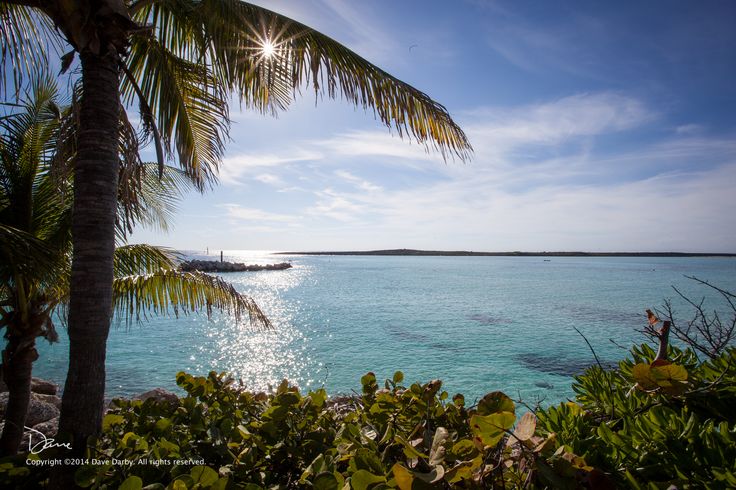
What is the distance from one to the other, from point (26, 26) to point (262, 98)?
8.78 feet

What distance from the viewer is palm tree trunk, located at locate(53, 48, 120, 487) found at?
2664 mm

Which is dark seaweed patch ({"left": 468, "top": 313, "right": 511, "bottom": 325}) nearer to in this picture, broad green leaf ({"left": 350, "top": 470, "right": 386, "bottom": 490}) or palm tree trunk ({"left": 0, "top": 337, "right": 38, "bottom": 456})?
palm tree trunk ({"left": 0, "top": 337, "right": 38, "bottom": 456})

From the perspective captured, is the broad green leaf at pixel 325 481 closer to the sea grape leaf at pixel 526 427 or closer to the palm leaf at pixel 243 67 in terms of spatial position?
the sea grape leaf at pixel 526 427

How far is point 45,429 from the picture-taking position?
6332 millimetres

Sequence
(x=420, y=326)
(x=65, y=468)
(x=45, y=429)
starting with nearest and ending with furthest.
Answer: (x=65, y=468)
(x=45, y=429)
(x=420, y=326)

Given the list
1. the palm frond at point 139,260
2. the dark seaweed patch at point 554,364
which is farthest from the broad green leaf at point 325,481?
the dark seaweed patch at point 554,364

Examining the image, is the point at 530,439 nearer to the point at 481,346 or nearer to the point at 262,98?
the point at 262,98

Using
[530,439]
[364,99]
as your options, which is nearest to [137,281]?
[364,99]

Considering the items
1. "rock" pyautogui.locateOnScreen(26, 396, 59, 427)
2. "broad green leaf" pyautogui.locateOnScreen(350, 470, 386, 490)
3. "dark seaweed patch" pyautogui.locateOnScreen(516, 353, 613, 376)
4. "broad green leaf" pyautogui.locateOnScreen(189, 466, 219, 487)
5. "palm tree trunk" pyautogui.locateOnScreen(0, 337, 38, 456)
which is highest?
"broad green leaf" pyautogui.locateOnScreen(350, 470, 386, 490)

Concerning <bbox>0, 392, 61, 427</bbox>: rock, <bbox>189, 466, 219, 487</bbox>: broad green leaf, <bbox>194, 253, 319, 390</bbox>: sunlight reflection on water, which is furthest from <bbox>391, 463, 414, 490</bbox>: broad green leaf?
<bbox>194, 253, 319, 390</bbox>: sunlight reflection on water

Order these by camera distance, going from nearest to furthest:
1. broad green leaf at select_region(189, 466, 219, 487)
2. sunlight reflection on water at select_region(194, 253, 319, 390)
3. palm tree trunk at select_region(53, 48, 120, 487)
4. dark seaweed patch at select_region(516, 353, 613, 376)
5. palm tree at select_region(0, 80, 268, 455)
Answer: broad green leaf at select_region(189, 466, 219, 487) < palm tree trunk at select_region(53, 48, 120, 487) < palm tree at select_region(0, 80, 268, 455) < sunlight reflection on water at select_region(194, 253, 319, 390) < dark seaweed patch at select_region(516, 353, 613, 376)

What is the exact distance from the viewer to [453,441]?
1393 millimetres

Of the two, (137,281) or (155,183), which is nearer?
(137,281)

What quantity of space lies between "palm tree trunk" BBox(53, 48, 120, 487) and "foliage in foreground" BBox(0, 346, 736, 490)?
22.9 inches
